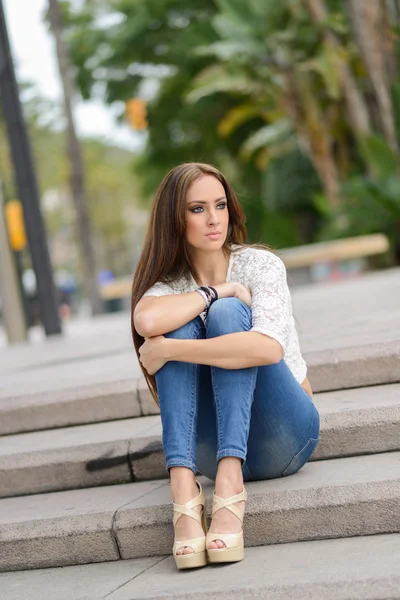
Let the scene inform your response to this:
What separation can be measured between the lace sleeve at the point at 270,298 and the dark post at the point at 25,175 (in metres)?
7.59

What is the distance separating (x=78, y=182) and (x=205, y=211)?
58.5 feet

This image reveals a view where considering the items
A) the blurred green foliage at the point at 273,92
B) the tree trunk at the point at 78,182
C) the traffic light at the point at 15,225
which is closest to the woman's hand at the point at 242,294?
the blurred green foliage at the point at 273,92

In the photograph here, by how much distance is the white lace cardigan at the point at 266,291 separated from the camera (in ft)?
10.3

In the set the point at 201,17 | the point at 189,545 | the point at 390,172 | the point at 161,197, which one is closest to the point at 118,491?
the point at 189,545

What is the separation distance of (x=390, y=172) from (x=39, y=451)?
11.3 metres

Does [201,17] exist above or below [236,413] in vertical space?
above

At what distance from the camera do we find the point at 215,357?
119 inches

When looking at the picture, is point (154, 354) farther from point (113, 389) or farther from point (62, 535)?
point (113, 389)

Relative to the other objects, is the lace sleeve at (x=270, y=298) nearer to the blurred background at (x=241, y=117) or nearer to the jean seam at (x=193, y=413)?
the jean seam at (x=193, y=413)

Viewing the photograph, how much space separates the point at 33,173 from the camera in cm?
1064

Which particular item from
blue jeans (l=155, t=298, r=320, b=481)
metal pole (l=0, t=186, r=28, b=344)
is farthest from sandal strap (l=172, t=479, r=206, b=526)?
metal pole (l=0, t=186, r=28, b=344)

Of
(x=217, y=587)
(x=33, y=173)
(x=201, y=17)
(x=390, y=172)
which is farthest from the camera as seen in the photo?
(x=201, y=17)

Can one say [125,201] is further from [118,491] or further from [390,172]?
[118,491]

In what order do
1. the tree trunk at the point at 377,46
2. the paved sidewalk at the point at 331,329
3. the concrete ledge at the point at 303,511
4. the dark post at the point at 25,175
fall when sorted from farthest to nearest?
the tree trunk at the point at 377,46
the dark post at the point at 25,175
the paved sidewalk at the point at 331,329
the concrete ledge at the point at 303,511
